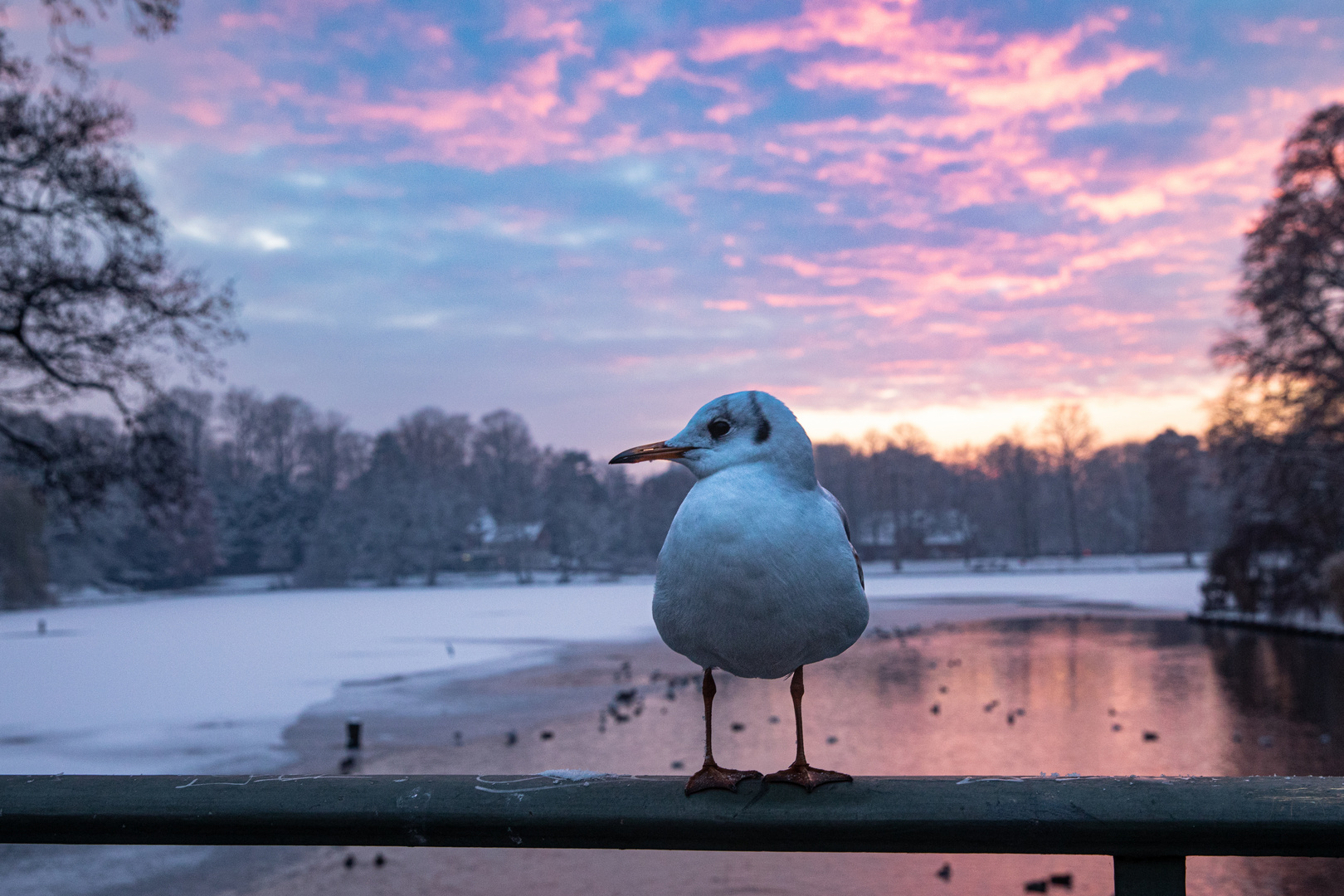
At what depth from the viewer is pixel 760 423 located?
214cm

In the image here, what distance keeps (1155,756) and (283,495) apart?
237 feet

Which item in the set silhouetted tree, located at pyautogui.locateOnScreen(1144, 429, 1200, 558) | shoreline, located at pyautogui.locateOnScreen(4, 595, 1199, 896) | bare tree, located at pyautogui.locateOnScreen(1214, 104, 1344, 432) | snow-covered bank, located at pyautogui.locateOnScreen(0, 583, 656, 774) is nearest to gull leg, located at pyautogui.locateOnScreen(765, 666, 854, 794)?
shoreline, located at pyautogui.locateOnScreen(4, 595, 1199, 896)

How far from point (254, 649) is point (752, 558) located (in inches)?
1245

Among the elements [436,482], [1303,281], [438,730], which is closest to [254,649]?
[438,730]

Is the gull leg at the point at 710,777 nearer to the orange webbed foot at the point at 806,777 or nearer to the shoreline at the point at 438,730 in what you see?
the orange webbed foot at the point at 806,777

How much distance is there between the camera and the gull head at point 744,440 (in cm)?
214

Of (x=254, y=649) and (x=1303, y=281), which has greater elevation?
(x=1303, y=281)

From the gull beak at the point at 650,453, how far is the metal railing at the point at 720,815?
25.9 inches

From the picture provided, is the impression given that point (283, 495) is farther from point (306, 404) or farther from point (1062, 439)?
point (1062, 439)

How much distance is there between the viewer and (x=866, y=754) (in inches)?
612

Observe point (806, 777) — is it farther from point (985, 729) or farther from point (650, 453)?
point (985, 729)

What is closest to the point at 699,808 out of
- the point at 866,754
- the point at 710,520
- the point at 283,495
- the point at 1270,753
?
the point at 710,520

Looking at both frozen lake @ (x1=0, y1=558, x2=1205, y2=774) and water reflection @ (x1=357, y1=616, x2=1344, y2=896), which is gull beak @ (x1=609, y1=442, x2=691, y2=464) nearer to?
frozen lake @ (x1=0, y1=558, x2=1205, y2=774)

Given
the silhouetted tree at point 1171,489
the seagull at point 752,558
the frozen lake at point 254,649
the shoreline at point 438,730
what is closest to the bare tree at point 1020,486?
the silhouetted tree at point 1171,489
